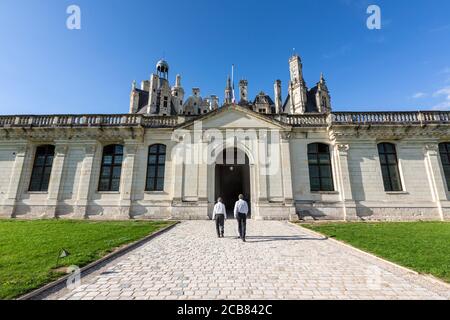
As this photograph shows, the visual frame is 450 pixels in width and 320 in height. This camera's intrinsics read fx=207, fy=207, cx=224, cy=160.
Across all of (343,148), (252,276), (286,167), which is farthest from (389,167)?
(252,276)

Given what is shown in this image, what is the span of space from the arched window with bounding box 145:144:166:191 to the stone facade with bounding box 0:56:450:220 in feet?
0.48

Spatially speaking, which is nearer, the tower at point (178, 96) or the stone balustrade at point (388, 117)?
the stone balustrade at point (388, 117)

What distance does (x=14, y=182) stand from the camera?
14.7m

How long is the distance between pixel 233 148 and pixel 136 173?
7.27 metres

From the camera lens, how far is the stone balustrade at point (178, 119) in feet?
49.2

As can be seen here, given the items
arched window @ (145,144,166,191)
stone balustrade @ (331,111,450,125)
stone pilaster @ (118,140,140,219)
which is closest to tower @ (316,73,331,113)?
stone balustrade @ (331,111,450,125)

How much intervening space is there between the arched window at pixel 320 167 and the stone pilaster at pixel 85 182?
1562cm

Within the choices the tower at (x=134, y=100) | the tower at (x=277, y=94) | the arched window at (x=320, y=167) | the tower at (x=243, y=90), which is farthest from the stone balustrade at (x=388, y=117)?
the tower at (x=134, y=100)

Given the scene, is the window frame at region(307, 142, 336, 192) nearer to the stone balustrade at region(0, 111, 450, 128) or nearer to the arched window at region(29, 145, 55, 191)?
the stone balustrade at region(0, 111, 450, 128)

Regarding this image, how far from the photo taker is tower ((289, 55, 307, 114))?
118ft

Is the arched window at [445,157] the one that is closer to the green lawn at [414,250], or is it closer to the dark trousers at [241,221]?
the green lawn at [414,250]
